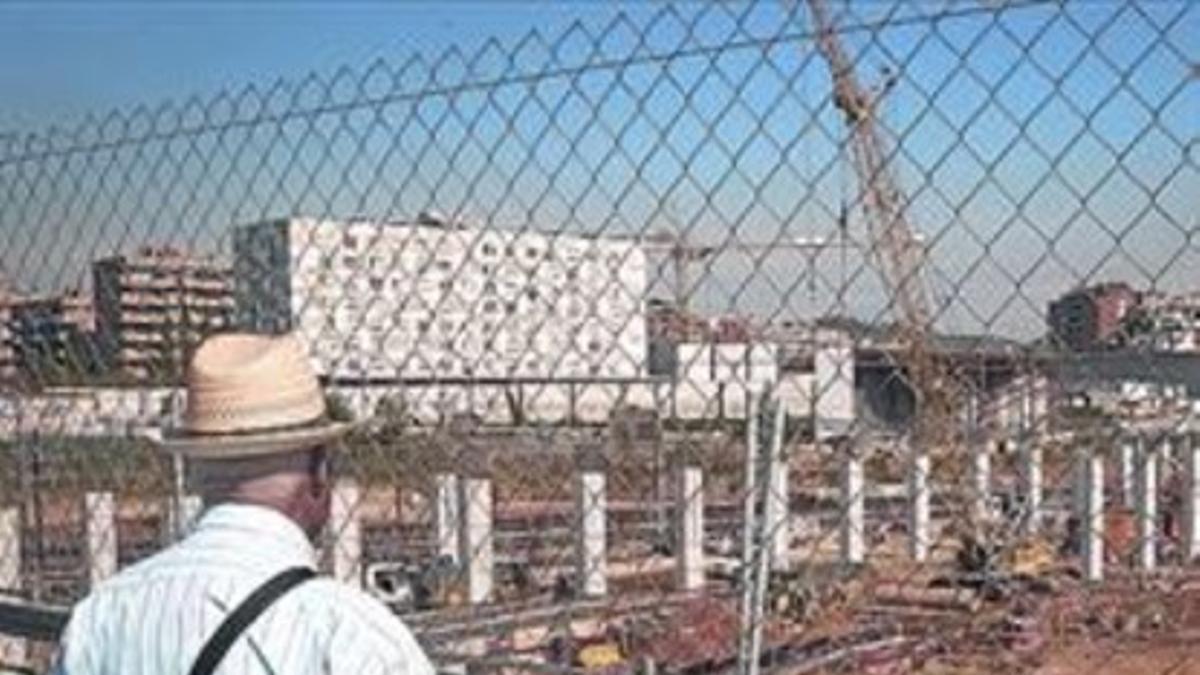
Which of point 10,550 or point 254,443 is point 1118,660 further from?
point 254,443

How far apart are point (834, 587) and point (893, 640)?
4.13ft

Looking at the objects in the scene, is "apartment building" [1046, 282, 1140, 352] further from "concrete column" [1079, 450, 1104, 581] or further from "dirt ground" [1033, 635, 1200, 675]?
"dirt ground" [1033, 635, 1200, 675]

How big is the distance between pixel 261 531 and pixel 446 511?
627 cm

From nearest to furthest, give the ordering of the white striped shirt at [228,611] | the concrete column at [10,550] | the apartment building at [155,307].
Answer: the white striped shirt at [228,611] < the apartment building at [155,307] < the concrete column at [10,550]

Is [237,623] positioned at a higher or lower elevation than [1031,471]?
lower

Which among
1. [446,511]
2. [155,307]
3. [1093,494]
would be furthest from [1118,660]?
[155,307]

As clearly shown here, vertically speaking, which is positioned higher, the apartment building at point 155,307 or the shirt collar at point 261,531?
the apartment building at point 155,307

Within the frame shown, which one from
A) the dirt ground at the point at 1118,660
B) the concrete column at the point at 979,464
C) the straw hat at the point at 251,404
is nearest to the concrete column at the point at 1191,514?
the dirt ground at the point at 1118,660

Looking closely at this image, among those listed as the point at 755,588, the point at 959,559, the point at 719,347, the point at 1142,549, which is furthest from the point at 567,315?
the point at 959,559

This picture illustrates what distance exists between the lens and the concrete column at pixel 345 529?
510cm

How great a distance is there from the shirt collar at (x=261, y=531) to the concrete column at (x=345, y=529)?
2.15 m

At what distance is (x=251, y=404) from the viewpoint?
2.74m

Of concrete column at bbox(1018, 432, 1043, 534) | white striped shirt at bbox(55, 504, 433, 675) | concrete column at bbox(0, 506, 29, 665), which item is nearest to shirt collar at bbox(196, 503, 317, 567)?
white striped shirt at bbox(55, 504, 433, 675)

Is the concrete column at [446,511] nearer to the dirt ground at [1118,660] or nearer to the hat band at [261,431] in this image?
the hat band at [261,431]
